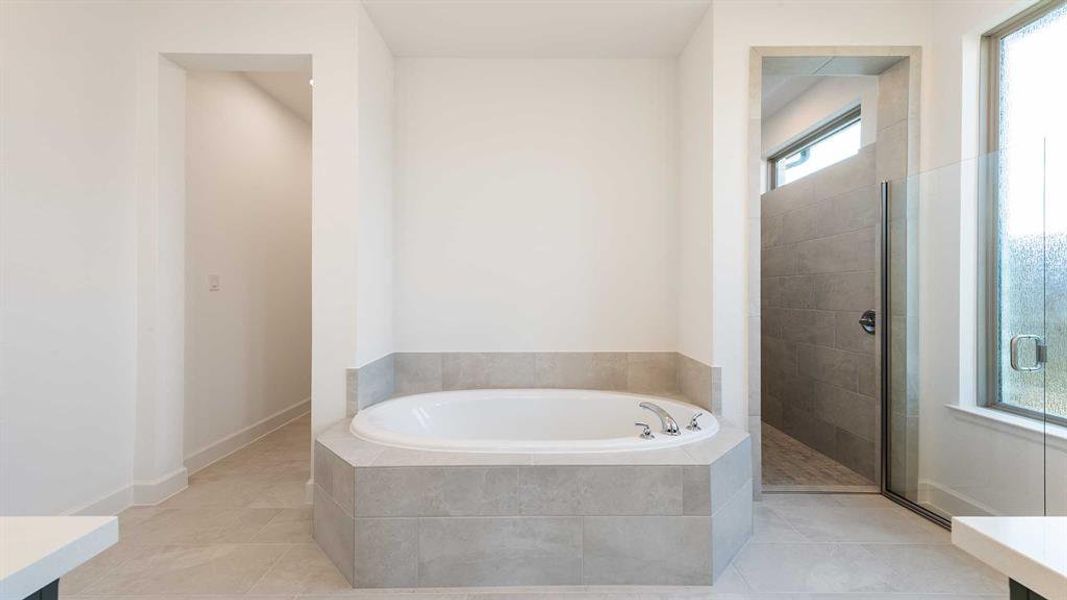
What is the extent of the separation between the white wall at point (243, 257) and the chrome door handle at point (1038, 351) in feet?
13.0

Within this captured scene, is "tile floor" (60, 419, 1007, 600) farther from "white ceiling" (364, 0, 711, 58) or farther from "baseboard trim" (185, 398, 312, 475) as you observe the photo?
"white ceiling" (364, 0, 711, 58)

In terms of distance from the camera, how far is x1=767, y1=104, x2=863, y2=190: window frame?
3.20 metres

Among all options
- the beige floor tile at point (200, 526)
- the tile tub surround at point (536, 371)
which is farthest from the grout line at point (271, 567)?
the tile tub surround at point (536, 371)

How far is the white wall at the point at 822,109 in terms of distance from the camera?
298cm

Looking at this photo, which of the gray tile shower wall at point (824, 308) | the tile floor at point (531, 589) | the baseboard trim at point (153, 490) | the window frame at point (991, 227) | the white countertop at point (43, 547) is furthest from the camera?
the gray tile shower wall at point (824, 308)

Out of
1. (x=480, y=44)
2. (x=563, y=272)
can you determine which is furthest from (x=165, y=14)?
(x=563, y=272)

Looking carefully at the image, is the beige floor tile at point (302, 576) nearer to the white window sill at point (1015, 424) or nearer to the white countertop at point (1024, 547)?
the white countertop at point (1024, 547)

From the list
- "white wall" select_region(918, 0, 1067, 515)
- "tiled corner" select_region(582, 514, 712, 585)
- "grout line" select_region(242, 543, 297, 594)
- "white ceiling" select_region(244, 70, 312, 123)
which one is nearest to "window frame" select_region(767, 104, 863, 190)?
"white wall" select_region(918, 0, 1067, 515)

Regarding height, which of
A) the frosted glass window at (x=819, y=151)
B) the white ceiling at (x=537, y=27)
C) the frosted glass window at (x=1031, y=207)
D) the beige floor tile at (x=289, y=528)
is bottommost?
the beige floor tile at (x=289, y=528)

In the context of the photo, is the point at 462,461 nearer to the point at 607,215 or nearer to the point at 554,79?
the point at 607,215

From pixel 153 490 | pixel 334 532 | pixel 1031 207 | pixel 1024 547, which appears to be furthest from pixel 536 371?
pixel 1024 547

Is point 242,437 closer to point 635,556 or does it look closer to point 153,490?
point 153,490

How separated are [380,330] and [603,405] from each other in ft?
4.10

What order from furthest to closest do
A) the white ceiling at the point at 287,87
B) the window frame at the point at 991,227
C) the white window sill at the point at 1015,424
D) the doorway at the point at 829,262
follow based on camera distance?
the white ceiling at the point at 287,87 → the doorway at the point at 829,262 → the window frame at the point at 991,227 → the white window sill at the point at 1015,424
